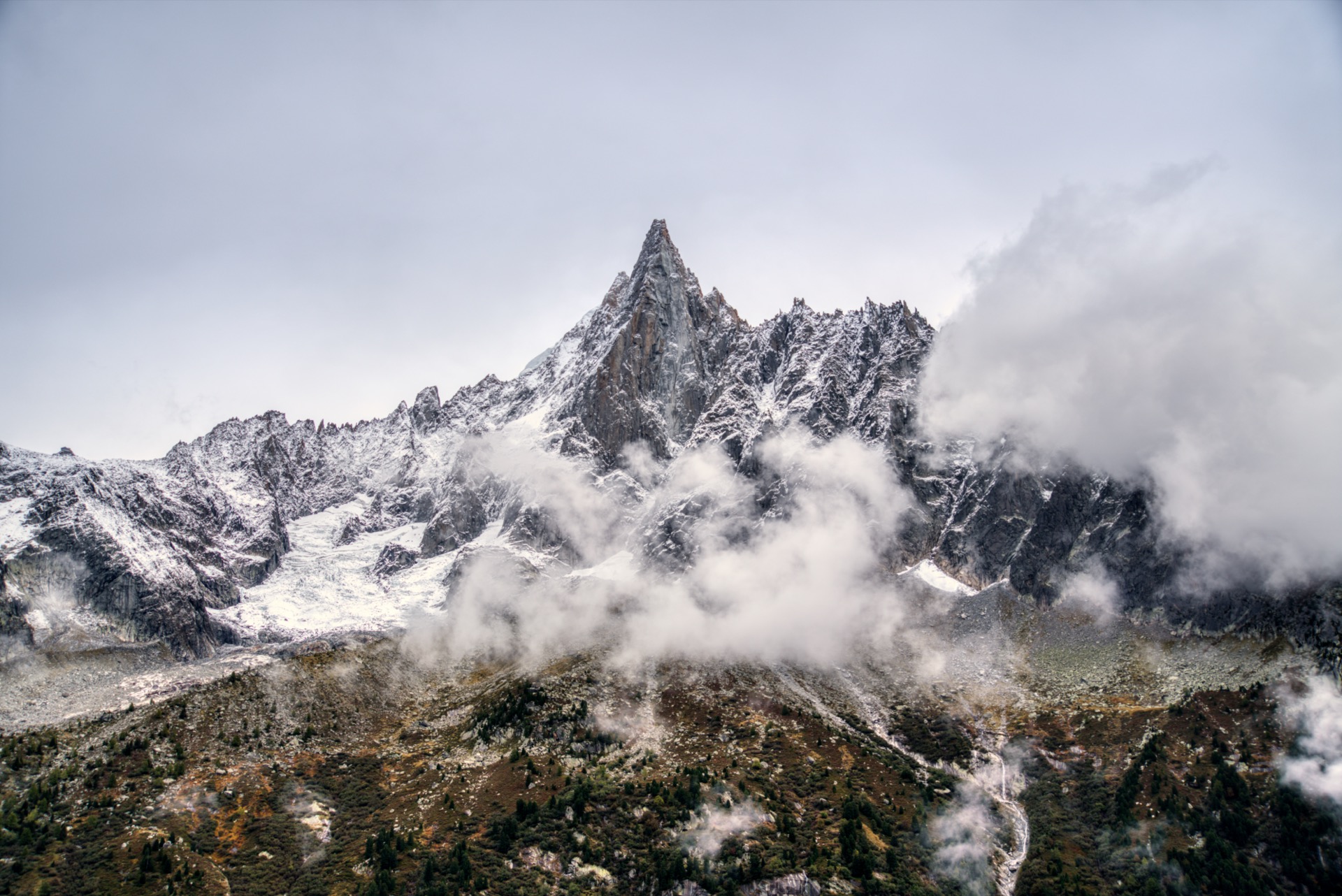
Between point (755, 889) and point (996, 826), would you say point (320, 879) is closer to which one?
point (755, 889)

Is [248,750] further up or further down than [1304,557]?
further down

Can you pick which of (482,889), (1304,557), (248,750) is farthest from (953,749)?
(248,750)

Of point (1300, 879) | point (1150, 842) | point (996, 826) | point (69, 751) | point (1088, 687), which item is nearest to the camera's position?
point (1300, 879)

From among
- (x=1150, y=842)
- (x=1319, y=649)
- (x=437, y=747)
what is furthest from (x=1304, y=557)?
(x=437, y=747)

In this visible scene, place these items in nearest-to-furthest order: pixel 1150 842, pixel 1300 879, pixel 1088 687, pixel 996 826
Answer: pixel 1300 879, pixel 1150 842, pixel 996 826, pixel 1088 687

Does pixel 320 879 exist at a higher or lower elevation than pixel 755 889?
lower

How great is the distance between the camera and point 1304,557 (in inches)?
7037

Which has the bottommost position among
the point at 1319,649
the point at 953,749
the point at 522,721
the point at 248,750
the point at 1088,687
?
the point at 248,750

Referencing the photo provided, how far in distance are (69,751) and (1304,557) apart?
937 ft

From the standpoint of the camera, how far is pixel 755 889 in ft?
447

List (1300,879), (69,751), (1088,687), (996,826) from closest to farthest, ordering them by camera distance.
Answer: (1300,879) → (996,826) → (69,751) → (1088,687)

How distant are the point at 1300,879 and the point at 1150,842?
804 inches

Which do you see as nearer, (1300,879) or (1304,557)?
(1300,879)

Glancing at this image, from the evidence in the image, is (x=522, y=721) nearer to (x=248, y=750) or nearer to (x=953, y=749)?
(x=248, y=750)
